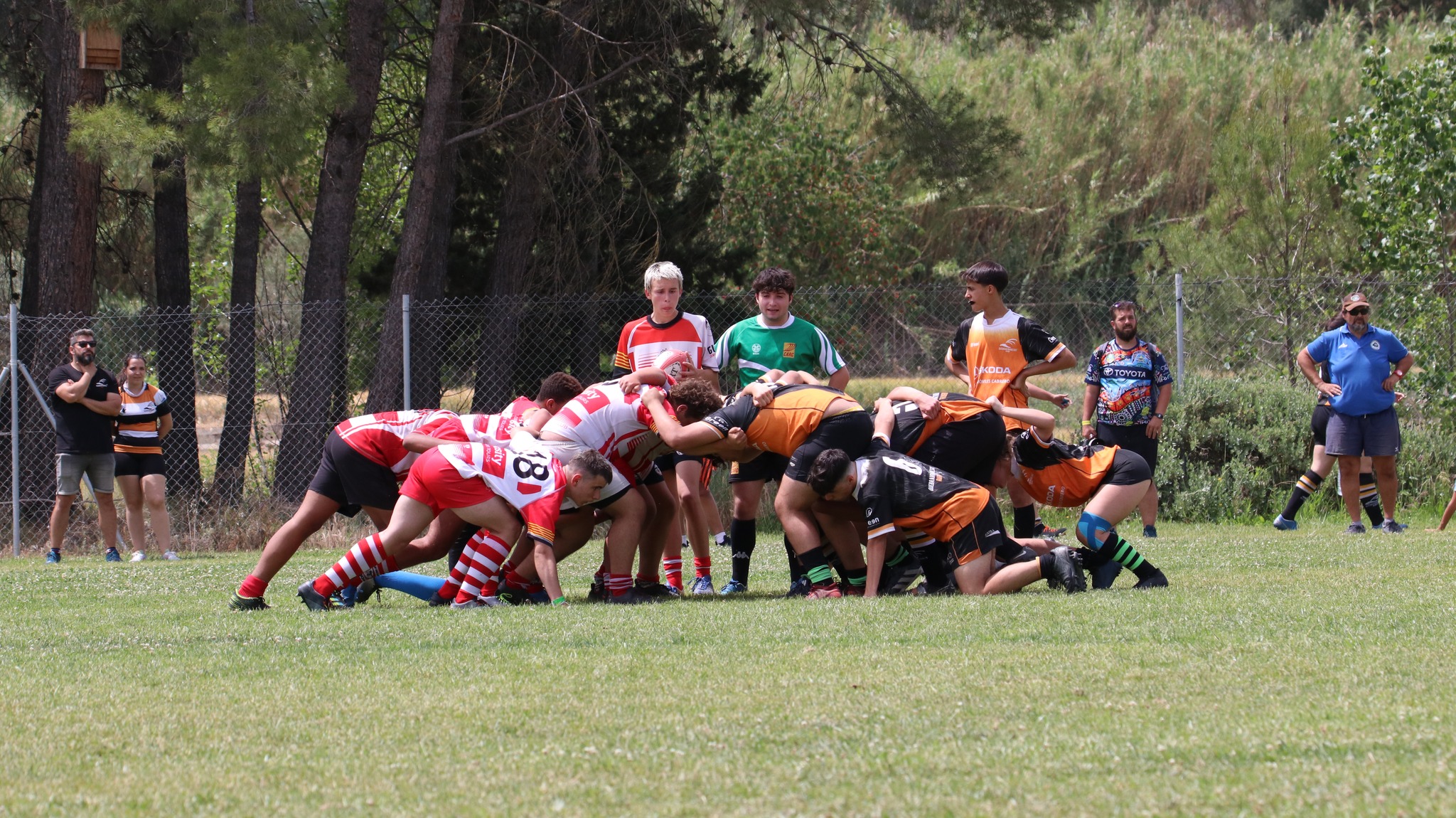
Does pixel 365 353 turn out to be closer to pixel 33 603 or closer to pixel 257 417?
pixel 257 417

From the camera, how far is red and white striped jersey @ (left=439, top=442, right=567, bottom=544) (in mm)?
6652

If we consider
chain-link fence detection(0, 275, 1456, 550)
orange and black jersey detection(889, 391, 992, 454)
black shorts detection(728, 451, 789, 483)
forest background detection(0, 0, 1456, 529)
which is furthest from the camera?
chain-link fence detection(0, 275, 1456, 550)

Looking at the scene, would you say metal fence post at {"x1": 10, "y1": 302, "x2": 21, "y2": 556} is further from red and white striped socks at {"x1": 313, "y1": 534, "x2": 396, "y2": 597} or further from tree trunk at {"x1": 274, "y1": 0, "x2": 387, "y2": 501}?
red and white striped socks at {"x1": 313, "y1": 534, "x2": 396, "y2": 597}

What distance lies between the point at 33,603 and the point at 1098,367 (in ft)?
24.8

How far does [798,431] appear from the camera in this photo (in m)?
6.98

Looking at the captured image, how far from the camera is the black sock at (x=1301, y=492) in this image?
11.2 m

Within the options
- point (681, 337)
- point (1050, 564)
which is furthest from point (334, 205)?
point (1050, 564)

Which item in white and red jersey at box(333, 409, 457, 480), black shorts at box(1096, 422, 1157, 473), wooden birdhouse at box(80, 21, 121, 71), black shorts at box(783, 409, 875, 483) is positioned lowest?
black shorts at box(1096, 422, 1157, 473)

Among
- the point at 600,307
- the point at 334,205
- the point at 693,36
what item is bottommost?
the point at 600,307

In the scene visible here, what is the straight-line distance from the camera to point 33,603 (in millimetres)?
7699

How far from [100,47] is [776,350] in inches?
313

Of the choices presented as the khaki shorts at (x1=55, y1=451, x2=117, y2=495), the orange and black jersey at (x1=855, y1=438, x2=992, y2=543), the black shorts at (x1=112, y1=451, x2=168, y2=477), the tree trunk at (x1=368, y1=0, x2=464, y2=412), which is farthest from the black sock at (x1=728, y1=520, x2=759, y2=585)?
the tree trunk at (x1=368, y1=0, x2=464, y2=412)

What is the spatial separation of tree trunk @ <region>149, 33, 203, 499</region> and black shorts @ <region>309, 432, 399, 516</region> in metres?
6.11

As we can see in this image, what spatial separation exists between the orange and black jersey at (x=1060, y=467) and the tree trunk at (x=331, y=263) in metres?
7.57
